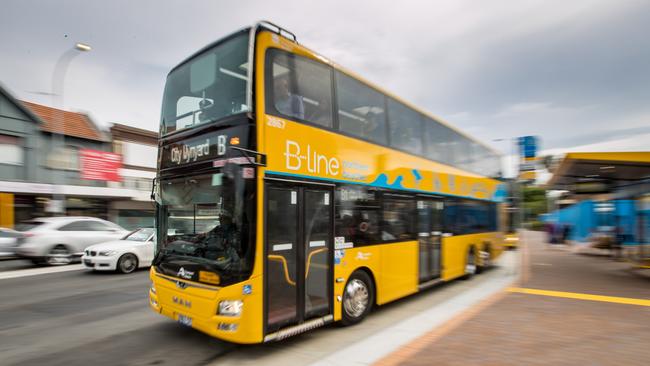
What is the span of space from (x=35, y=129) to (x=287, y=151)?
23168mm

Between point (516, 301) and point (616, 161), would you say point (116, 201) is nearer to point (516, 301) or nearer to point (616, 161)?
point (516, 301)

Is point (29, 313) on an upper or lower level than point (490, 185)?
lower

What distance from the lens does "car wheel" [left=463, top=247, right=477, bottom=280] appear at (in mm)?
10371

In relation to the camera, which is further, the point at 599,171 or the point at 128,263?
the point at 599,171

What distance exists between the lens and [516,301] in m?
7.50

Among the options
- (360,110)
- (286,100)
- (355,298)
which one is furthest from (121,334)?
(360,110)

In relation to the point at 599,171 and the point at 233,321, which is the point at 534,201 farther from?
the point at 233,321

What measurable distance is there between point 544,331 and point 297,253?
388cm

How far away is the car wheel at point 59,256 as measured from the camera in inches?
492

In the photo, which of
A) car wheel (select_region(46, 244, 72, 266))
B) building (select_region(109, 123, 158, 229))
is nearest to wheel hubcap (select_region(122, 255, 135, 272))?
car wheel (select_region(46, 244, 72, 266))

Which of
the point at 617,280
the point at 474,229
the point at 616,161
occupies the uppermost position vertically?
the point at 616,161

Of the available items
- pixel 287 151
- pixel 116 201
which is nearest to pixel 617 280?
pixel 287 151

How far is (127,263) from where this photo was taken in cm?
1110

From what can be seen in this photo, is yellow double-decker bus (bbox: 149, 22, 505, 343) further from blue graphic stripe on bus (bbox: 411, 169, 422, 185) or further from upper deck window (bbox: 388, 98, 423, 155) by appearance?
blue graphic stripe on bus (bbox: 411, 169, 422, 185)
